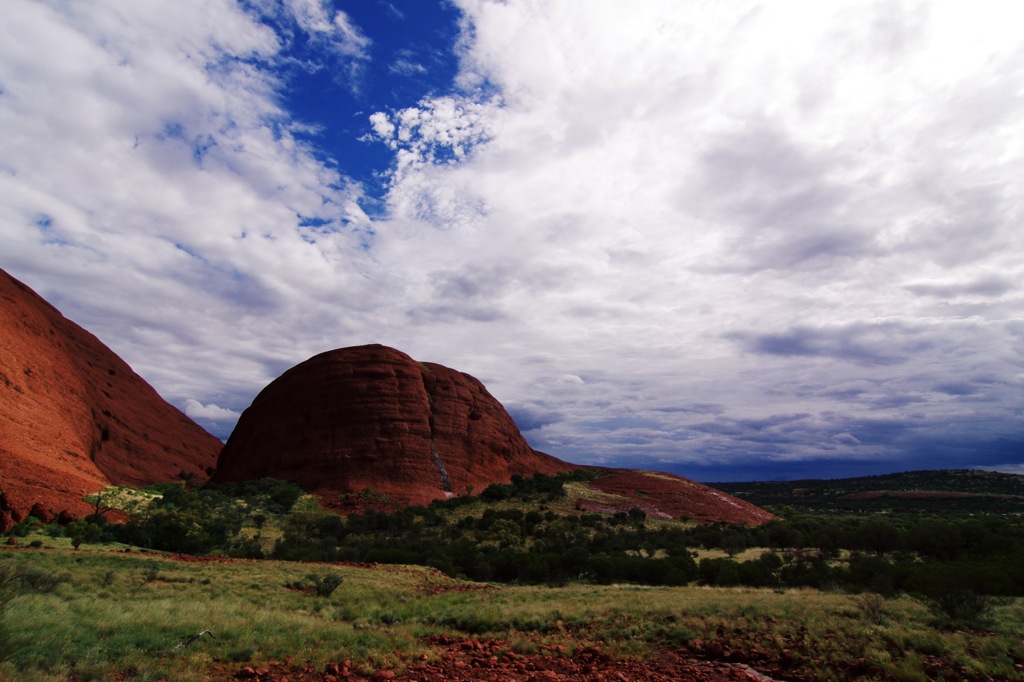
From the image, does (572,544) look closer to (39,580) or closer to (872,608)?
(872,608)

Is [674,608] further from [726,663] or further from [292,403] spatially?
[292,403]

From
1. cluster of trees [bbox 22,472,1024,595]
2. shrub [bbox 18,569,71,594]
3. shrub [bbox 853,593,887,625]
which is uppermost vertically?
shrub [bbox 18,569,71,594]

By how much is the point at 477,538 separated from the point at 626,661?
968 inches

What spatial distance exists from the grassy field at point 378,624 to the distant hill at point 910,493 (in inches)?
2491

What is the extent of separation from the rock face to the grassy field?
3248 cm

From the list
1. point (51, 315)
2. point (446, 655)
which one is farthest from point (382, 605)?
point (51, 315)

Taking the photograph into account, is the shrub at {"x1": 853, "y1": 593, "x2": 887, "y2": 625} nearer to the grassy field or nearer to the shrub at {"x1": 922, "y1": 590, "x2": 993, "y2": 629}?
the grassy field

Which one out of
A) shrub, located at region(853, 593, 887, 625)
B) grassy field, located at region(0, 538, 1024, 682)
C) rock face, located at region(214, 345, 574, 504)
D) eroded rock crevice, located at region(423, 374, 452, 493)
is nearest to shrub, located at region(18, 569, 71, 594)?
grassy field, located at region(0, 538, 1024, 682)

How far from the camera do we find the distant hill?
6943 centimetres

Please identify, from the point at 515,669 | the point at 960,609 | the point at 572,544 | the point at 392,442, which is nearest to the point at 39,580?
the point at 515,669

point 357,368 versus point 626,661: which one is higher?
point 357,368

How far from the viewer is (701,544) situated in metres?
36.5

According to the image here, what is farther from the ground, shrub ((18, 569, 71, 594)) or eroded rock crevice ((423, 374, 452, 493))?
eroded rock crevice ((423, 374, 452, 493))

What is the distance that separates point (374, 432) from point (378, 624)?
140ft
